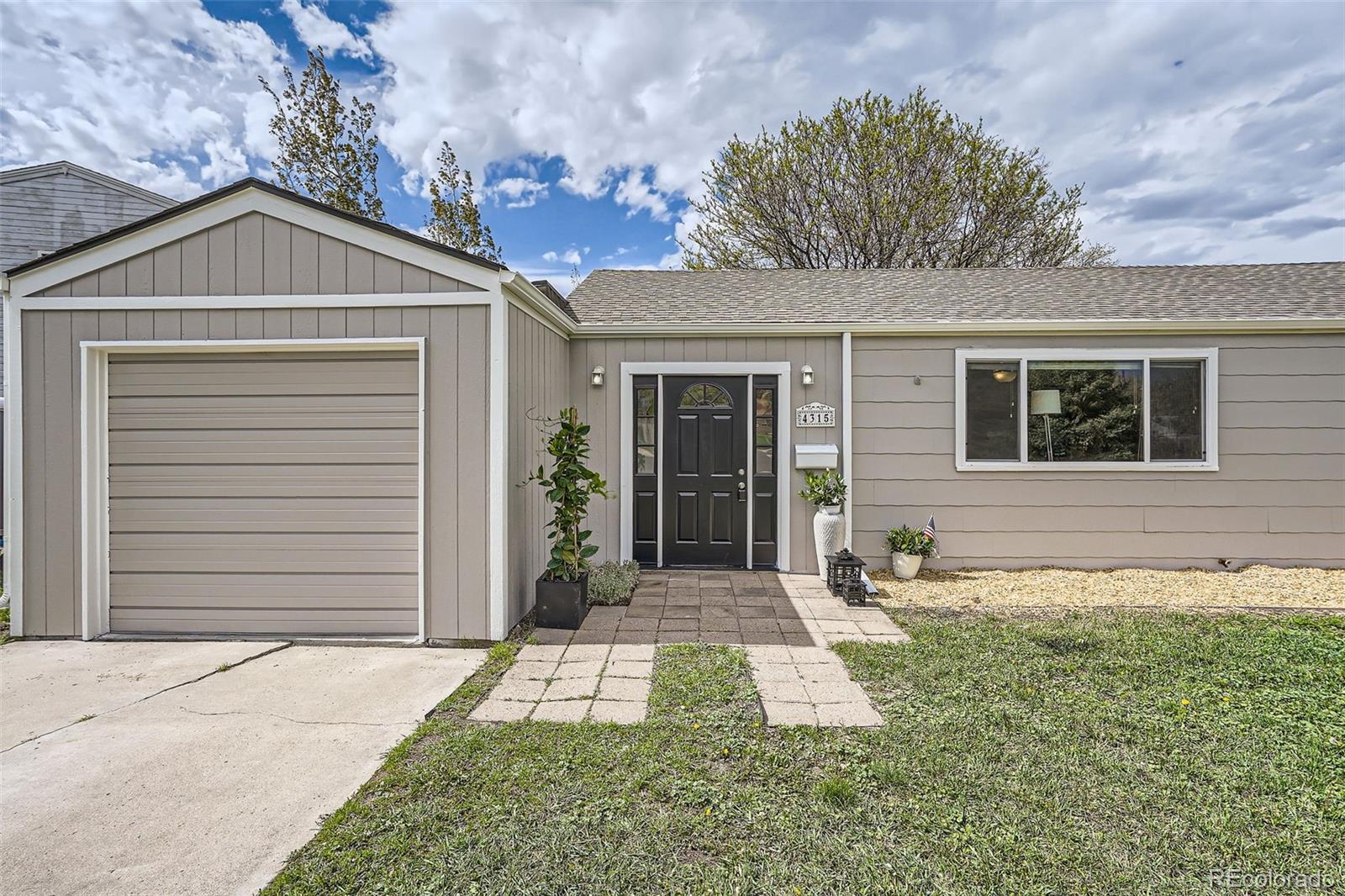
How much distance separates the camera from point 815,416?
587 centimetres

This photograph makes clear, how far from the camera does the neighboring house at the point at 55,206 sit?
363 inches

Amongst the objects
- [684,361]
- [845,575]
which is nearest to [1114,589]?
[845,575]

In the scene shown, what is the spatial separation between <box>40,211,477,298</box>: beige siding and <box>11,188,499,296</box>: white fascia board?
0.12 ft

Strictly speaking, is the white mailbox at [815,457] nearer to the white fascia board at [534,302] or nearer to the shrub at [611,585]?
the shrub at [611,585]

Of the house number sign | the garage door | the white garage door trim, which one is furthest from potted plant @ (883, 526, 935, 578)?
the garage door

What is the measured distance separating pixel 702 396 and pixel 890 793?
429 centimetres

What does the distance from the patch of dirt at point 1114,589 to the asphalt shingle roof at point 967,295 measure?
2.55 m

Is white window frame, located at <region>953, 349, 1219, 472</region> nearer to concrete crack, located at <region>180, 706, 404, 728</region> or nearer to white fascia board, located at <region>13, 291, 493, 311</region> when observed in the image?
white fascia board, located at <region>13, 291, 493, 311</region>

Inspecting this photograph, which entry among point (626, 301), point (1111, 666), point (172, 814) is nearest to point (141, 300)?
point (172, 814)

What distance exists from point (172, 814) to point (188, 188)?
48.7ft

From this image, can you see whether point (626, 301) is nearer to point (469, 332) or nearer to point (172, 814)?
point (469, 332)

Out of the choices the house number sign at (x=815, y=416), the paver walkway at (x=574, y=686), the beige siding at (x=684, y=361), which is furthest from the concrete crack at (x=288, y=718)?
the house number sign at (x=815, y=416)

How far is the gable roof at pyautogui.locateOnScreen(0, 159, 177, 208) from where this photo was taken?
9164 millimetres

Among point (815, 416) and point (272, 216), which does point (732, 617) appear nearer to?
point (815, 416)
